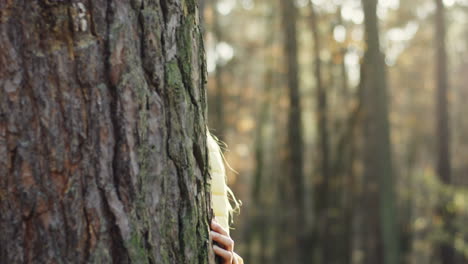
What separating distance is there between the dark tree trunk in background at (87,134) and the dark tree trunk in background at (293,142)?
14351mm

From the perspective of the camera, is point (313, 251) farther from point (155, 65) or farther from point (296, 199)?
point (155, 65)

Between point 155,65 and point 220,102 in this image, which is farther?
point 220,102

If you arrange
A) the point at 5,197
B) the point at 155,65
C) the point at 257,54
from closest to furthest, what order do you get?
the point at 5,197, the point at 155,65, the point at 257,54

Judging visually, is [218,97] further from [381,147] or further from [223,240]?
[223,240]

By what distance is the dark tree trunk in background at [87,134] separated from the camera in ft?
5.58

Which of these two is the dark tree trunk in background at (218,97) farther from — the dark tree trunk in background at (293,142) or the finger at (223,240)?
the finger at (223,240)

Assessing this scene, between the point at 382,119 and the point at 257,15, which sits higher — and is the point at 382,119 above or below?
below

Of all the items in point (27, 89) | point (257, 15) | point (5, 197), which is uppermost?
point (257, 15)

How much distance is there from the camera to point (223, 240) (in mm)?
2088

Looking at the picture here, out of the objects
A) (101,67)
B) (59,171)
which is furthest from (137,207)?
(101,67)

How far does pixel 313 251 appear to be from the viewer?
18.4 m

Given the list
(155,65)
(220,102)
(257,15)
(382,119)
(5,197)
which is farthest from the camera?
(257,15)

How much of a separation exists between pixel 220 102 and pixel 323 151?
359 cm

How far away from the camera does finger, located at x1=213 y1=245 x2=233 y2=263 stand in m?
2.08
